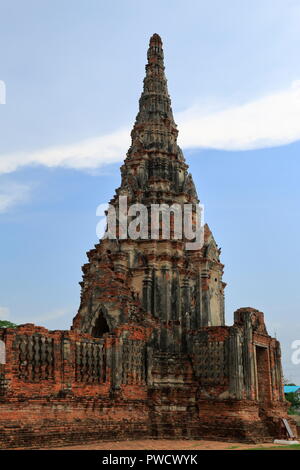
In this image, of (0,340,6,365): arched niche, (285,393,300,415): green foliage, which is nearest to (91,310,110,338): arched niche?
(0,340,6,365): arched niche

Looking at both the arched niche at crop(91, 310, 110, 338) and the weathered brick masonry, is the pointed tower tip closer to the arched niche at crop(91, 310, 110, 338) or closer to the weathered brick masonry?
the weathered brick masonry

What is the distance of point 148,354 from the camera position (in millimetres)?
23703

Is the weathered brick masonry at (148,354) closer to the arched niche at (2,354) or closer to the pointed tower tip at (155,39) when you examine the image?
the arched niche at (2,354)

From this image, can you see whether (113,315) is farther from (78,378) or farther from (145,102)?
(145,102)

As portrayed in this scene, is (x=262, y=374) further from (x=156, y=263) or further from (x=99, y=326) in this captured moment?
(x=99, y=326)

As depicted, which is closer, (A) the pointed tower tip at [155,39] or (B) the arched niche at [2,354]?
(B) the arched niche at [2,354]

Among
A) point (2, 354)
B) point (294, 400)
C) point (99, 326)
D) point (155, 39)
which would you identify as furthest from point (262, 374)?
point (294, 400)

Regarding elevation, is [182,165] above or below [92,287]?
above

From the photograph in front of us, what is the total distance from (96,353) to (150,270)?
6123 mm

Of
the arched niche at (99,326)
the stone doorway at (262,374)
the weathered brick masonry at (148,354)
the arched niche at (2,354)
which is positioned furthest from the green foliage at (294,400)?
the arched niche at (2,354)

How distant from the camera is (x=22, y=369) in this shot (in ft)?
61.7

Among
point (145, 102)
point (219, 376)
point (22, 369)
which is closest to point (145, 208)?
point (145, 102)

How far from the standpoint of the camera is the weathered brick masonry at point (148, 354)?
19.2 metres
